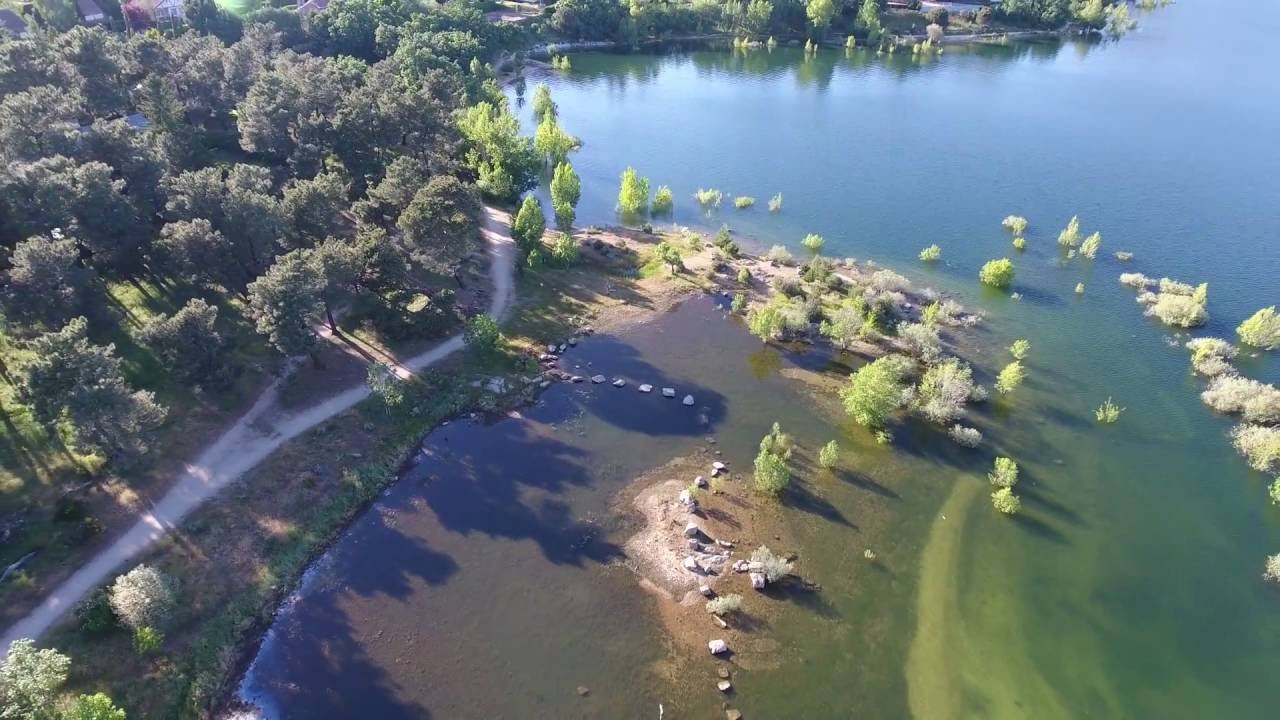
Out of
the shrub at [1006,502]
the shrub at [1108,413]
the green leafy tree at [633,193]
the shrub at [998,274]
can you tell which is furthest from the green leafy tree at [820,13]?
the shrub at [1006,502]

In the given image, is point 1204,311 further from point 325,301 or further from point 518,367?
point 325,301

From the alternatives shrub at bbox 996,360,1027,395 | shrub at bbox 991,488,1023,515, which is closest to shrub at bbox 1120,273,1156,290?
shrub at bbox 996,360,1027,395

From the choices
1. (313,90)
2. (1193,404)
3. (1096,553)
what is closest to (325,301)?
(313,90)

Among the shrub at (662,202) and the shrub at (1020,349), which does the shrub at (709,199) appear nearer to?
the shrub at (662,202)

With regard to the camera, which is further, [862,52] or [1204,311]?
[862,52]

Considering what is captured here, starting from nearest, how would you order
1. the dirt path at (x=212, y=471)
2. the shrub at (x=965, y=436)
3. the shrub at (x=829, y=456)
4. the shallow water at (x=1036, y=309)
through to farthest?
the dirt path at (x=212, y=471)
the shallow water at (x=1036, y=309)
the shrub at (x=829, y=456)
the shrub at (x=965, y=436)

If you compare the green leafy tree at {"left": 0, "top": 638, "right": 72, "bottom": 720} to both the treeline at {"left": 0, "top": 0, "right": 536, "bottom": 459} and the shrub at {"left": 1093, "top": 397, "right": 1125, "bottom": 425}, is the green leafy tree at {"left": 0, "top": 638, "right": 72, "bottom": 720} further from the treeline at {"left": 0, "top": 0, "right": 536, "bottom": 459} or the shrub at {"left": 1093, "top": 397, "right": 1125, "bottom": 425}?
the shrub at {"left": 1093, "top": 397, "right": 1125, "bottom": 425}
